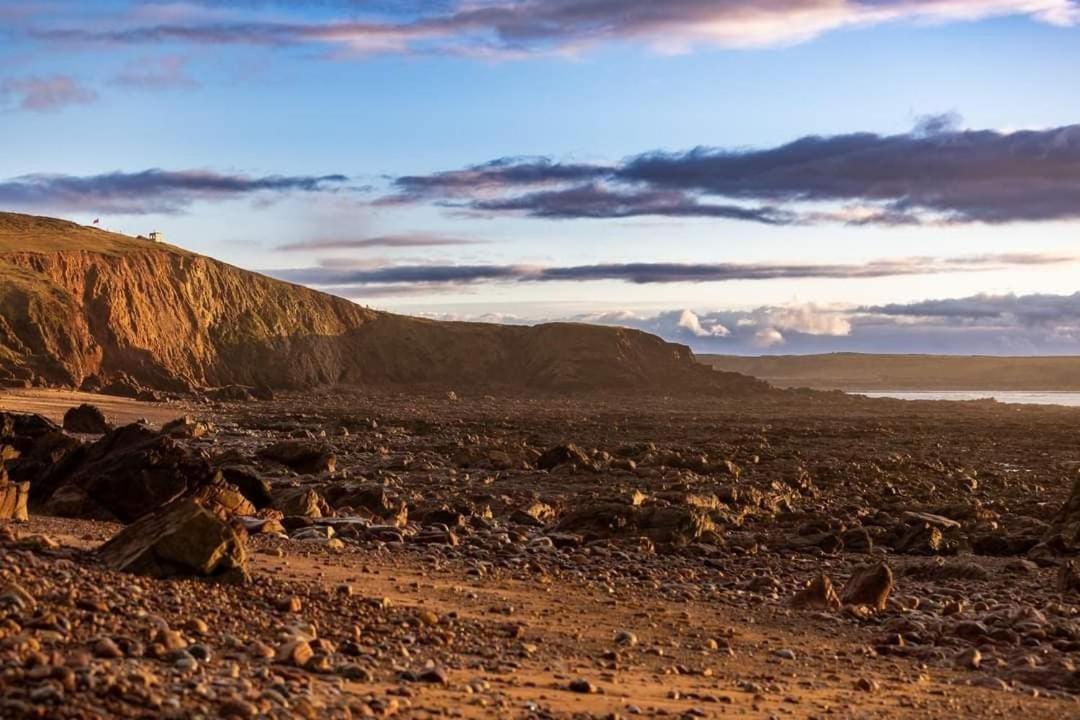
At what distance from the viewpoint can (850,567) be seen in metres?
17.3

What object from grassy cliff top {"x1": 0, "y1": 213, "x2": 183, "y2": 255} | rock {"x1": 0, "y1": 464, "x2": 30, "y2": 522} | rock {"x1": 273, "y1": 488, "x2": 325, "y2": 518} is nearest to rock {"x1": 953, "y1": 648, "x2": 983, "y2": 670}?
rock {"x1": 273, "y1": 488, "x2": 325, "y2": 518}

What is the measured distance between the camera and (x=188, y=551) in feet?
35.9

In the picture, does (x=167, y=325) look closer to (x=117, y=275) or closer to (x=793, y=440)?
(x=117, y=275)

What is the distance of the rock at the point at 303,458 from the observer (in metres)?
27.7

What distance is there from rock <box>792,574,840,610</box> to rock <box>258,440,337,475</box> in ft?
51.4

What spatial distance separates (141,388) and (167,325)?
17.6 metres

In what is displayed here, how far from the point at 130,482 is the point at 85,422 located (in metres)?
21.9

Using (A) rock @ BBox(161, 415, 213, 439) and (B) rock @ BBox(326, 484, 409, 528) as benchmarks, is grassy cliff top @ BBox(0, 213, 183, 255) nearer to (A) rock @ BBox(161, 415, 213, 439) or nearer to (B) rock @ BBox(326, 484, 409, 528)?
(A) rock @ BBox(161, 415, 213, 439)

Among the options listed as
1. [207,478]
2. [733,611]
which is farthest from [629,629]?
[207,478]

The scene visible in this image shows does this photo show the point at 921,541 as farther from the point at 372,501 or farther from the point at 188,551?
the point at 188,551

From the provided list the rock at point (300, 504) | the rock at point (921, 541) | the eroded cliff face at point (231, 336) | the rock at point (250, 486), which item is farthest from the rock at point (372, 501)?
the eroded cliff face at point (231, 336)

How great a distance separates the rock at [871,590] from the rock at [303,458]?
51.8 ft

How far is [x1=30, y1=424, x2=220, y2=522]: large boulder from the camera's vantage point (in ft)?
56.4

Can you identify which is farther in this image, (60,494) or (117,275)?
(117,275)
